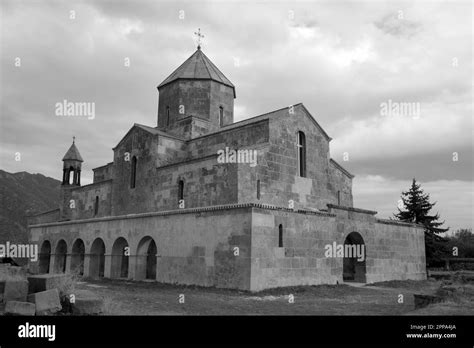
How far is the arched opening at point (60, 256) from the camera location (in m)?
23.7

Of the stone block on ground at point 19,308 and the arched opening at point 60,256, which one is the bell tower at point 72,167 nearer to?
the arched opening at point 60,256

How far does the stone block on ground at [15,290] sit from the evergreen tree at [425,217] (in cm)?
2839

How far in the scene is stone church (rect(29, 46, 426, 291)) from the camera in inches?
576

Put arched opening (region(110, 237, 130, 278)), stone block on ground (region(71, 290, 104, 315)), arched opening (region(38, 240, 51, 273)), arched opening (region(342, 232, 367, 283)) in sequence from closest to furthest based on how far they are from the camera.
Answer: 1. stone block on ground (region(71, 290, 104, 315))
2. arched opening (region(342, 232, 367, 283))
3. arched opening (region(110, 237, 130, 278))
4. arched opening (region(38, 240, 51, 273))

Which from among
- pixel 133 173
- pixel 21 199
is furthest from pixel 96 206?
pixel 21 199

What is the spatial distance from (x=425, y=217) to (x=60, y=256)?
25.6m

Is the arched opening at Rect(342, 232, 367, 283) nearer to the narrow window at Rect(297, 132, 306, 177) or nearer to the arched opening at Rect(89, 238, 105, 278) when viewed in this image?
the narrow window at Rect(297, 132, 306, 177)

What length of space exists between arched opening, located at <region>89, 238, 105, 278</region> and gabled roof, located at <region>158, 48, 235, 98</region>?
10.0m

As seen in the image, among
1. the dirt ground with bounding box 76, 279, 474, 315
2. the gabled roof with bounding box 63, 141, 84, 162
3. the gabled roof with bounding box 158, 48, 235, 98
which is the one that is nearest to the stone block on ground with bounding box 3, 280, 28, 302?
the dirt ground with bounding box 76, 279, 474, 315

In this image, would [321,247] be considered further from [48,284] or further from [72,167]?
[72,167]

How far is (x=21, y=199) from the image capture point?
59938mm
